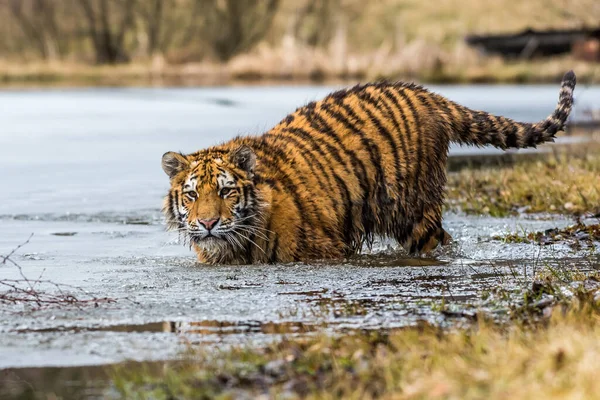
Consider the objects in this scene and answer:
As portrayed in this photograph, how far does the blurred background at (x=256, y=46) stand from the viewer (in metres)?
35.6

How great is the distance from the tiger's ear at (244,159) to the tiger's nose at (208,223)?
1.47 feet

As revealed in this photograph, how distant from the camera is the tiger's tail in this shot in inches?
320

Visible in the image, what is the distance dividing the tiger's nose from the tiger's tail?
2031 mm

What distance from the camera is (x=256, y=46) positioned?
151ft

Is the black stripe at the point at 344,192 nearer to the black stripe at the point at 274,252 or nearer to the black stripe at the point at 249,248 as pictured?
the black stripe at the point at 274,252

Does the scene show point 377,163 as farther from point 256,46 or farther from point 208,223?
point 256,46

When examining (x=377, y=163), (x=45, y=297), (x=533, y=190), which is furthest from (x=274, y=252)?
(x=533, y=190)

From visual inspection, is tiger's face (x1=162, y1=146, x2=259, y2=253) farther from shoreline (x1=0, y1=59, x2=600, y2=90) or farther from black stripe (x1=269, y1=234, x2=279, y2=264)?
shoreline (x1=0, y1=59, x2=600, y2=90)

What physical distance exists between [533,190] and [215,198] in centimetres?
466

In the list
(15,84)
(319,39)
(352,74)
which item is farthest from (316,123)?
(319,39)

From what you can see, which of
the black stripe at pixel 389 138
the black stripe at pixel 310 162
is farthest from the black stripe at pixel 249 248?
the black stripe at pixel 389 138

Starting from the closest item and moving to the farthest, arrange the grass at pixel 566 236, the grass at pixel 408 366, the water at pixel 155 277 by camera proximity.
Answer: the grass at pixel 408 366 < the water at pixel 155 277 < the grass at pixel 566 236

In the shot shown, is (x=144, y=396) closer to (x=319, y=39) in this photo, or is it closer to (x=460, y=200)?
(x=460, y=200)

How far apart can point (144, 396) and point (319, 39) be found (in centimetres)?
4685
